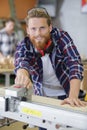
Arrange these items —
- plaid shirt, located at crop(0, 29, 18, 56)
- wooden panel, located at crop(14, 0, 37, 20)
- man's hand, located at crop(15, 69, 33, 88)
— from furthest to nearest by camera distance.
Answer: wooden panel, located at crop(14, 0, 37, 20)
plaid shirt, located at crop(0, 29, 18, 56)
man's hand, located at crop(15, 69, 33, 88)

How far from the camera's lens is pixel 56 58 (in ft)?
6.26

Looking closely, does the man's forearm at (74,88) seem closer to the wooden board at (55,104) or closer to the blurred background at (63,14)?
the wooden board at (55,104)

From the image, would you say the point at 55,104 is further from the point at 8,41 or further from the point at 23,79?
the point at 8,41

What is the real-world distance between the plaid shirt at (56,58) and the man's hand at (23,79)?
11 cm

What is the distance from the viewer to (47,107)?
129 cm

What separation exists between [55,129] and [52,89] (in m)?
0.72

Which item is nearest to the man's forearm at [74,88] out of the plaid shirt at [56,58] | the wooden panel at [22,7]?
the plaid shirt at [56,58]

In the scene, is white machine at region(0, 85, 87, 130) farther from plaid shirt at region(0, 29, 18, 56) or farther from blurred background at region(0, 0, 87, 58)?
blurred background at region(0, 0, 87, 58)

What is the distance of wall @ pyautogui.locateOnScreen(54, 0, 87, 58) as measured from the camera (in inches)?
311

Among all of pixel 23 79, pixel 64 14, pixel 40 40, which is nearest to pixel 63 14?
pixel 64 14

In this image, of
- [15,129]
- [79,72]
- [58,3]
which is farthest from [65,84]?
[58,3]

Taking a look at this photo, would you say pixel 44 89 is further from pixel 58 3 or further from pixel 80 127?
pixel 58 3

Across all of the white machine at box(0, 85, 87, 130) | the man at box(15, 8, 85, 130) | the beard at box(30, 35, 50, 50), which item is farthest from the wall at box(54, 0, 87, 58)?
the white machine at box(0, 85, 87, 130)

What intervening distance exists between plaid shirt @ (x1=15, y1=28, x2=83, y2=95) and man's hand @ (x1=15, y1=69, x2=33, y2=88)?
0.11 metres
